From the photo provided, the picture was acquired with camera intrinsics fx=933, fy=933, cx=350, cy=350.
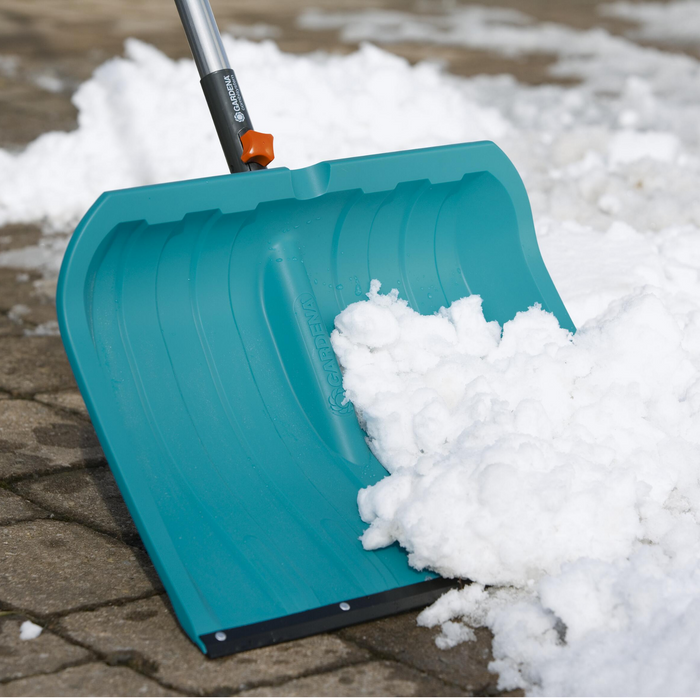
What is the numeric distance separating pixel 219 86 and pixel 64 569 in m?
1.13

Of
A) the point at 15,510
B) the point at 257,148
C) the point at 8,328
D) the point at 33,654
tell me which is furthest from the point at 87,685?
the point at 8,328

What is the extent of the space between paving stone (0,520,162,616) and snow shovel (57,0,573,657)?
182mm

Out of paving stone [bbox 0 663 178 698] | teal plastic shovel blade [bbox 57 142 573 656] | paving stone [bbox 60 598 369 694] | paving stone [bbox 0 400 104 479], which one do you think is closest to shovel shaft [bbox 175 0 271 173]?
teal plastic shovel blade [bbox 57 142 573 656]

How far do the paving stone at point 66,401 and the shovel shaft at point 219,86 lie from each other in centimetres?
81

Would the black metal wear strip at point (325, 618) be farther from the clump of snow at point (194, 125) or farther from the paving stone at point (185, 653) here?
the clump of snow at point (194, 125)

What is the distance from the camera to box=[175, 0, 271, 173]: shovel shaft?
6.88ft

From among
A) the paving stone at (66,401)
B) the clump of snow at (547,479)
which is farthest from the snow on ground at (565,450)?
the paving stone at (66,401)

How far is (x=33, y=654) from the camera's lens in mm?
1466

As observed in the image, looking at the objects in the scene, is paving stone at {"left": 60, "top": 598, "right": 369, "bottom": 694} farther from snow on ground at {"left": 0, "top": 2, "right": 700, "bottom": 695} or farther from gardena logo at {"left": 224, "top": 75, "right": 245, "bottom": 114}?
gardena logo at {"left": 224, "top": 75, "right": 245, "bottom": 114}

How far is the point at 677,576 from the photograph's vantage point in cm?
151

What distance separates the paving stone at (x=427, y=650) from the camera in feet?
4.69

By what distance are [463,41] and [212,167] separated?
4288 mm

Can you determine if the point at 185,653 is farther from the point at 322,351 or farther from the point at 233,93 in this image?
the point at 233,93

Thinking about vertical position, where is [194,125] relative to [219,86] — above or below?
below
